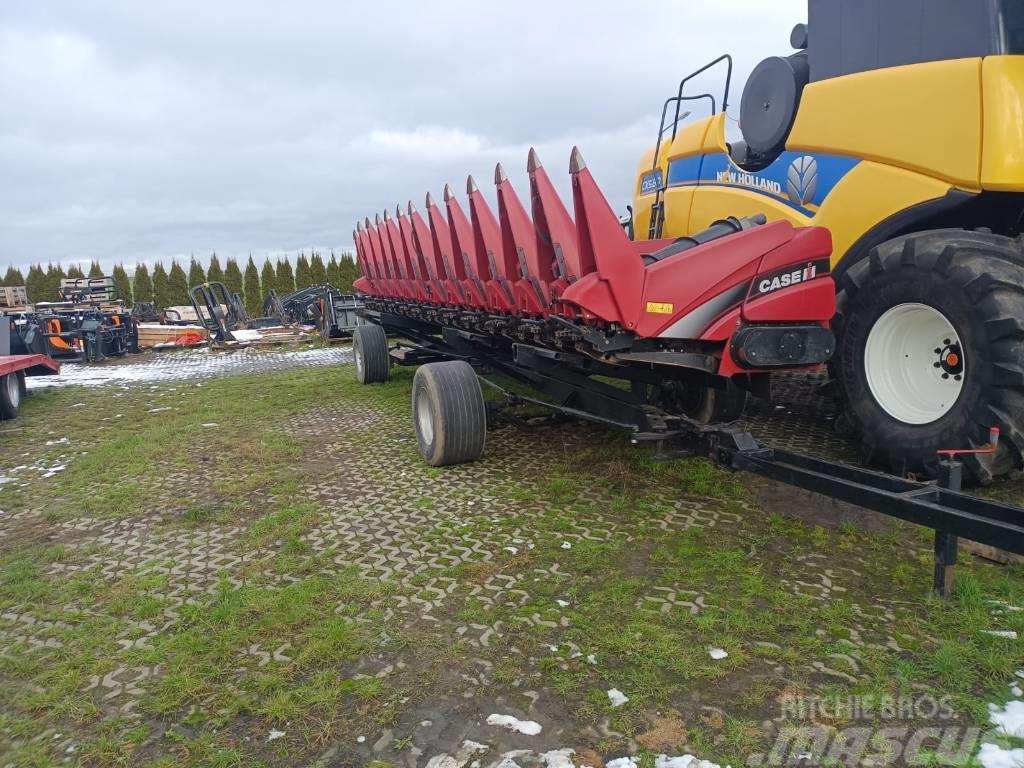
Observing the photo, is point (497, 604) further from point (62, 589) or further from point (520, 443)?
point (520, 443)

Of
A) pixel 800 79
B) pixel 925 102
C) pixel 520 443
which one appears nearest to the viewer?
pixel 925 102

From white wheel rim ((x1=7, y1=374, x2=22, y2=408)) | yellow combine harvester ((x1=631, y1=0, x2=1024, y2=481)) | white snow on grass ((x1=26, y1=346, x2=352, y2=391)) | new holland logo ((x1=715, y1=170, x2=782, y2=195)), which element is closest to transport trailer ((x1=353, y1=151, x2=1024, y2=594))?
yellow combine harvester ((x1=631, y1=0, x2=1024, y2=481))

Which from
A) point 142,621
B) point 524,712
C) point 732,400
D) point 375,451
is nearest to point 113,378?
point 375,451

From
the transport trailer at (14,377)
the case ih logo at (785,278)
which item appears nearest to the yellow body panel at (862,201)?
the case ih logo at (785,278)

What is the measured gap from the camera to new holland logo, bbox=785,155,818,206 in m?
4.61

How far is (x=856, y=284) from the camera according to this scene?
159 inches

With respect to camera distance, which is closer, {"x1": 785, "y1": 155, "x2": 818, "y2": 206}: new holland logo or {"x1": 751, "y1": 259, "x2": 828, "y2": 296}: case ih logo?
{"x1": 751, "y1": 259, "x2": 828, "y2": 296}: case ih logo

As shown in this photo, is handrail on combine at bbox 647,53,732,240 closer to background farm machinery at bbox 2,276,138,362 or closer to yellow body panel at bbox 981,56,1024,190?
yellow body panel at bbox 981,56,1024,190

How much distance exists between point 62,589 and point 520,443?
10.9 ft

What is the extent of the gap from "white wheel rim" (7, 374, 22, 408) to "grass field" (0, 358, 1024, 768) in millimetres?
3614

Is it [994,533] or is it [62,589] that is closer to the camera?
[994,533]

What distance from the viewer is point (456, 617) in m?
2.99

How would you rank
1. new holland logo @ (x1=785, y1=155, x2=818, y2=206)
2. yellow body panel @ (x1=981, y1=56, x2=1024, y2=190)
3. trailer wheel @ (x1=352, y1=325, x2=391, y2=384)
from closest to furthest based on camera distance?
yellow body panel @ (x1=981, y1=56, x2=1024, y2=190)
new holland logo @ (x1=785, y1=155, x2=818, y2=206)
trailer wheel @ (x1=352, y1=325, x2=391, y2=384)

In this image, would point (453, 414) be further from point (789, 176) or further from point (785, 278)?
point (789, 176)
